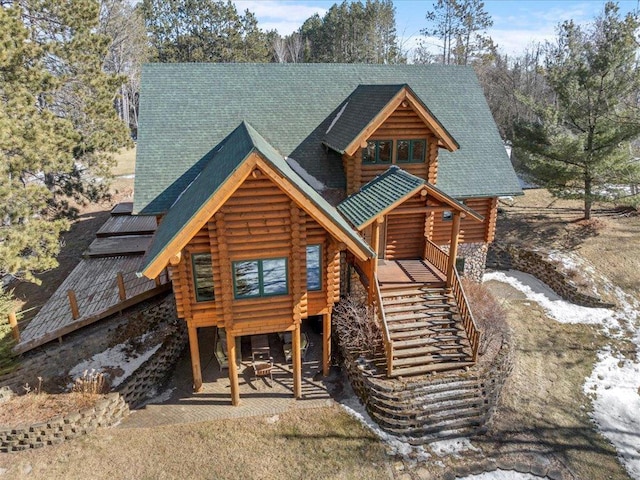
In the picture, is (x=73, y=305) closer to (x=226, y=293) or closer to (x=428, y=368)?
(x=226, y=293)

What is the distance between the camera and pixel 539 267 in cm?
2130

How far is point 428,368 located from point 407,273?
4025 millimetres

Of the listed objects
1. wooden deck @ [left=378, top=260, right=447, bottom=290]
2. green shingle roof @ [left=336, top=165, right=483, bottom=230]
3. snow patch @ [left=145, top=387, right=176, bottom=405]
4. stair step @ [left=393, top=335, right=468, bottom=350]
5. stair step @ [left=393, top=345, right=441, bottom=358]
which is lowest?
snow patch @ [left=145, top=387, right=176, bottom=405]

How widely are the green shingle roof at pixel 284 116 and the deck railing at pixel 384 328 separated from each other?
510 centimetres

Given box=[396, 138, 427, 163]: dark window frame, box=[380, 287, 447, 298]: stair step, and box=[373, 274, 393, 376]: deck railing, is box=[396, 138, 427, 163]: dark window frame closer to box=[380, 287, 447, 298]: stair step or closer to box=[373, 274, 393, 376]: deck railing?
box=[380, 287, 447, 298]: stair step

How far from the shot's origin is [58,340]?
13906 mm

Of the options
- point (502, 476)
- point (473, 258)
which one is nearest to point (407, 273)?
point (473, 258)

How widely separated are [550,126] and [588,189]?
13.6ft

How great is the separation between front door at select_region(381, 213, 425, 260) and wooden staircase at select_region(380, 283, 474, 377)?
254 centimetres

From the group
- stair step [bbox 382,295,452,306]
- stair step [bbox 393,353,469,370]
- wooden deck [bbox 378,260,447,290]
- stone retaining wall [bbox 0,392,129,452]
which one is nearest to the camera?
stone retaining wall [bbox 0,392,129,452]

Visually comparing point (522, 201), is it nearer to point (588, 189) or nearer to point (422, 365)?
point (588, 189)

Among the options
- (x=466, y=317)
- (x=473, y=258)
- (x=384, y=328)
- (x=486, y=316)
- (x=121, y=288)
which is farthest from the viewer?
(x=473, y=258)

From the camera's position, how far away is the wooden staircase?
1294cm

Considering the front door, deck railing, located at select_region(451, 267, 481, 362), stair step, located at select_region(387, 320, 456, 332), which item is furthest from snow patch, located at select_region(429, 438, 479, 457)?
the front door
